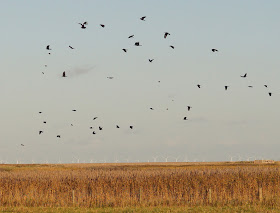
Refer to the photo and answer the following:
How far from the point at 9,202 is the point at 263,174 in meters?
28.9

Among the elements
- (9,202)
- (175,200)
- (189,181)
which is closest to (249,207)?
(175,200)

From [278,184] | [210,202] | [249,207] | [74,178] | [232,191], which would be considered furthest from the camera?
[74,178]

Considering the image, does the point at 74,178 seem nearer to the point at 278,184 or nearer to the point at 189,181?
the point at 189,181

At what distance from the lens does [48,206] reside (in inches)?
1706

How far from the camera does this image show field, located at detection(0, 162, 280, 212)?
4100cm

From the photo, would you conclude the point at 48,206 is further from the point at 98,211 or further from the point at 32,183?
the point at 32,183

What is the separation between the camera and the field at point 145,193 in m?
41.0

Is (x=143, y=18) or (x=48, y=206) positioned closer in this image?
(x=143, y=18)

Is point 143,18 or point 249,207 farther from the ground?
point 143,18

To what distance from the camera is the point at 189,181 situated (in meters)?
53.8

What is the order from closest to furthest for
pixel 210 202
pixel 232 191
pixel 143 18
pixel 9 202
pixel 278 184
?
pixel 143 18 → pixel 210 202 → pixel 9 202 → pixel 232 191 → pixel 278 184

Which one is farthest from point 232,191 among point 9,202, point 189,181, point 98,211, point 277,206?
point 9,202

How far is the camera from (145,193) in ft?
160

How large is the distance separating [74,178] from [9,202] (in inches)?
507
